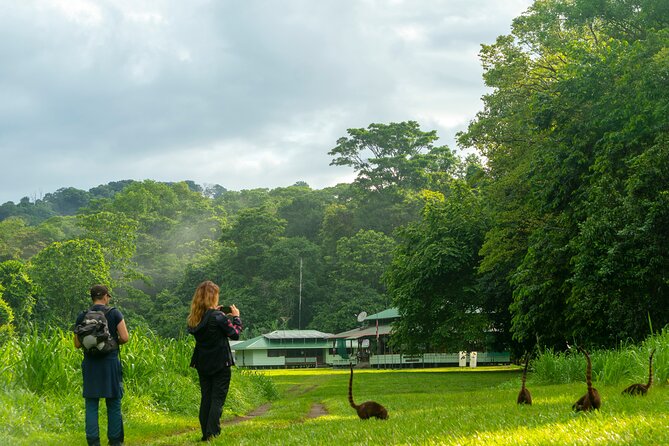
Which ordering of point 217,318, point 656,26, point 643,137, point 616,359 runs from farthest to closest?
point 656,26
point 643,137
point 616,359
point 217,318

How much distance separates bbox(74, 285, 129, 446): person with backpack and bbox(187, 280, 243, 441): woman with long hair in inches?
36.8

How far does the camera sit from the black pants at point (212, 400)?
31.6ft

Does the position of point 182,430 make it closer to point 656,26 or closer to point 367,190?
point 656,26

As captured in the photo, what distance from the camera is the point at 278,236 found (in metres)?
101

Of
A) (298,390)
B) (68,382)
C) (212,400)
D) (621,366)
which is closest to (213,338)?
(212,400)

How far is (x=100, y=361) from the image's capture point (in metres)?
9.29

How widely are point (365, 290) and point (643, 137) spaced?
6342cm

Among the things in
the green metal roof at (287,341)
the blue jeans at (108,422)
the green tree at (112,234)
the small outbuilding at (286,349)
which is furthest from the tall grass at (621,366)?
the green tree at (112,234)

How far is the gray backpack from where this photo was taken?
9.09 meters

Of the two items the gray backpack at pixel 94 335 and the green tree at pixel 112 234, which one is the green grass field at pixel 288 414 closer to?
the gray backpack at pixel 94 335

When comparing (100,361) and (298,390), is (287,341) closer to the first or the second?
(298,390)

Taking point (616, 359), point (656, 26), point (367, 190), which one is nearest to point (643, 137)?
point (656, 26)

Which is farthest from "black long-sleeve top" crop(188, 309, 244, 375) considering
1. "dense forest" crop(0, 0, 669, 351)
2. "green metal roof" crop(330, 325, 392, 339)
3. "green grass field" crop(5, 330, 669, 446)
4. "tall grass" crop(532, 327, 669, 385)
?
"green metal roof" crop(330, 325, 392, 339)

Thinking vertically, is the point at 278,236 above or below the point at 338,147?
below
